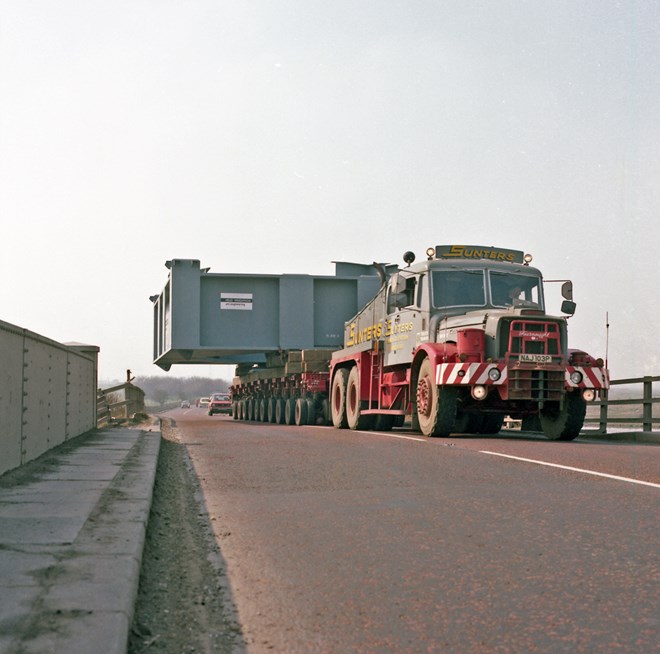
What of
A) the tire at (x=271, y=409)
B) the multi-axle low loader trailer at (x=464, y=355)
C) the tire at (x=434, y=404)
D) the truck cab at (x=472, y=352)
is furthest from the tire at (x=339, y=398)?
the tire at (x=271, y=409)

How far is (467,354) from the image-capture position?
523 inches

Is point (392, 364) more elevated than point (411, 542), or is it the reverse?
point (392, 364)

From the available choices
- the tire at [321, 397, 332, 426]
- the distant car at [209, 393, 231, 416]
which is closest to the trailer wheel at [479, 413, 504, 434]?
the tire at [321, 397, 332, 426]

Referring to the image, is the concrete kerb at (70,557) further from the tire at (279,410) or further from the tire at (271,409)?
the tire at (271,409)

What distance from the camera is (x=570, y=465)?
346 inches

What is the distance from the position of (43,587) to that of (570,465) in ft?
21.3

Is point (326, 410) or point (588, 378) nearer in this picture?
point (588, 378)

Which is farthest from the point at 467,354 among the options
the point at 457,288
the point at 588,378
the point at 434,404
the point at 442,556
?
the point at 442,556

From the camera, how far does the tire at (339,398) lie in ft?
61.4

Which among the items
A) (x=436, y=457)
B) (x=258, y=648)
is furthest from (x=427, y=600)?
(x=436, y=457)

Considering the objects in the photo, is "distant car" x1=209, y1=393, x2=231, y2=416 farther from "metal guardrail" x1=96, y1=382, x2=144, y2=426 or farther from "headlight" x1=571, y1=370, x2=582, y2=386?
"headlight" x1=571, y1=370, x2=582, y2=386

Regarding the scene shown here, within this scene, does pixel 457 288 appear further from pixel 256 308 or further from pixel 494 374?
pixel 256 308

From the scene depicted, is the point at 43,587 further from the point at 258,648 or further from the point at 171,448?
the point at 171,448

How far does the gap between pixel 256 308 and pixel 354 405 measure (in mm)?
7400
